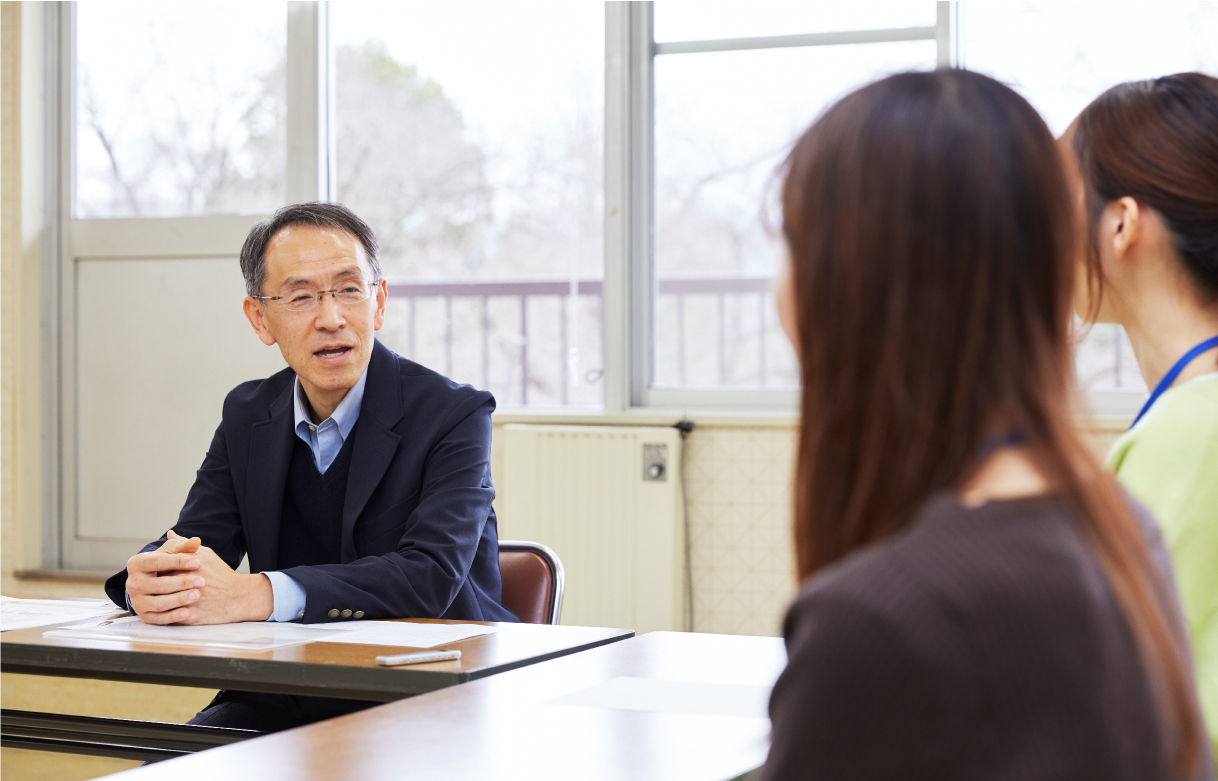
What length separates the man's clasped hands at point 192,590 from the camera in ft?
5.66

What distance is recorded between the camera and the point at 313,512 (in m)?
2.13

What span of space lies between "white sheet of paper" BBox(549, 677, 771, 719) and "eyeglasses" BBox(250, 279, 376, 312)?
1061 millimetres

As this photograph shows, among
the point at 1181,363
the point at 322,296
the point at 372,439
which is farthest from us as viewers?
the point at 322,296

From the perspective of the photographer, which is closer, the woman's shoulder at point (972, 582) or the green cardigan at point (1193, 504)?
the woman's shoulder at point (972, 582)

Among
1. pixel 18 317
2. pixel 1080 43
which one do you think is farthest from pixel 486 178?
pixel 1080 43

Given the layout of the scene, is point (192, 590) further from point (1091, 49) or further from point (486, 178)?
point (1091, 49)

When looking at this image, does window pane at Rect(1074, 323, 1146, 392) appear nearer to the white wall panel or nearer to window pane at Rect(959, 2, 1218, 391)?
window pane at Rect(959, 2, 1218, 391)

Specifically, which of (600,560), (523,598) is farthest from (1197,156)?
(600,560)

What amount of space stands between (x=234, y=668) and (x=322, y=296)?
2.95 feet

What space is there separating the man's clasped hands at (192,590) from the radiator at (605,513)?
203cm

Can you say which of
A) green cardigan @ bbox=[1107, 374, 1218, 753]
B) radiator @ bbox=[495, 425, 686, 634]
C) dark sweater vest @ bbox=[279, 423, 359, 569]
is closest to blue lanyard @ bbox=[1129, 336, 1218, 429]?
green cardigan @ bbox=[1107, 374, 1218, 753]

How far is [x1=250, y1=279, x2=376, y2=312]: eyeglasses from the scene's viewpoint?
2.19 meters

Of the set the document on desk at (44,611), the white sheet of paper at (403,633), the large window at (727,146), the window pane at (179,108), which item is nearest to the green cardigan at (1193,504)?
the white sheet of paper at (403,633)

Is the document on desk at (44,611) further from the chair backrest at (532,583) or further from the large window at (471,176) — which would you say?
the large window at (471,176)
